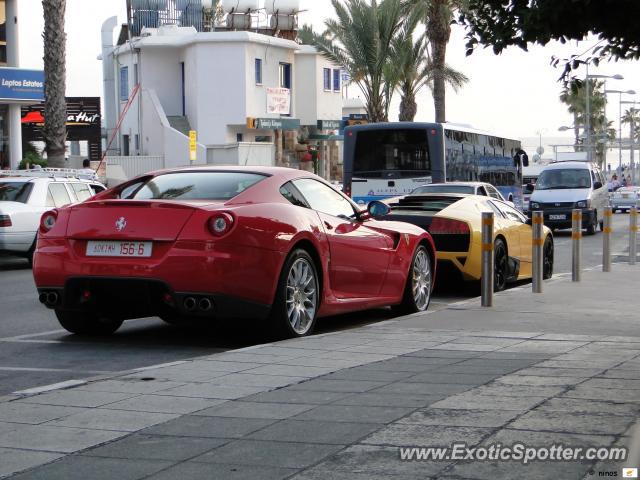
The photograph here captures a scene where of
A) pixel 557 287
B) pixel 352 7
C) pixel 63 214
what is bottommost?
pixel 557 287

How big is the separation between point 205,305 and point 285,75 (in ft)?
161

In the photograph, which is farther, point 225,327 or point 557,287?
point 557,287

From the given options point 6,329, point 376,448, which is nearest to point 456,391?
point 376,448

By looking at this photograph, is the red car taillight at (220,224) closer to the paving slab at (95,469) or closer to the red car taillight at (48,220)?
the red car taillight at (48,220)

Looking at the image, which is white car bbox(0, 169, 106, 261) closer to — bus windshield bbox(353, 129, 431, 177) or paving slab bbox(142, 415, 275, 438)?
bus windshield bbox(353, 129, 431, 177)

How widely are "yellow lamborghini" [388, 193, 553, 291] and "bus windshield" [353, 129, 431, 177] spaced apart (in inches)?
502

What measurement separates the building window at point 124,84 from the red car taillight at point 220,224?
50182mm

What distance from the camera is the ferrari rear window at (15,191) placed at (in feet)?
64.3

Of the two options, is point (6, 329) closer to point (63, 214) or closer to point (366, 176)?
point (63, 214)

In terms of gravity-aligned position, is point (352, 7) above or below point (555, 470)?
above

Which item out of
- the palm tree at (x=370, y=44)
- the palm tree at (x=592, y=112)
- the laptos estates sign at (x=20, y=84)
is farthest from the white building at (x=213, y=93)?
the palm tree at (x=592, y=112)

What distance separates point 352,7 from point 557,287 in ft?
105

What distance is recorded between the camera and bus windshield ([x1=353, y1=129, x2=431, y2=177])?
28875 millimetres

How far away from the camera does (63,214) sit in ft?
30.4
